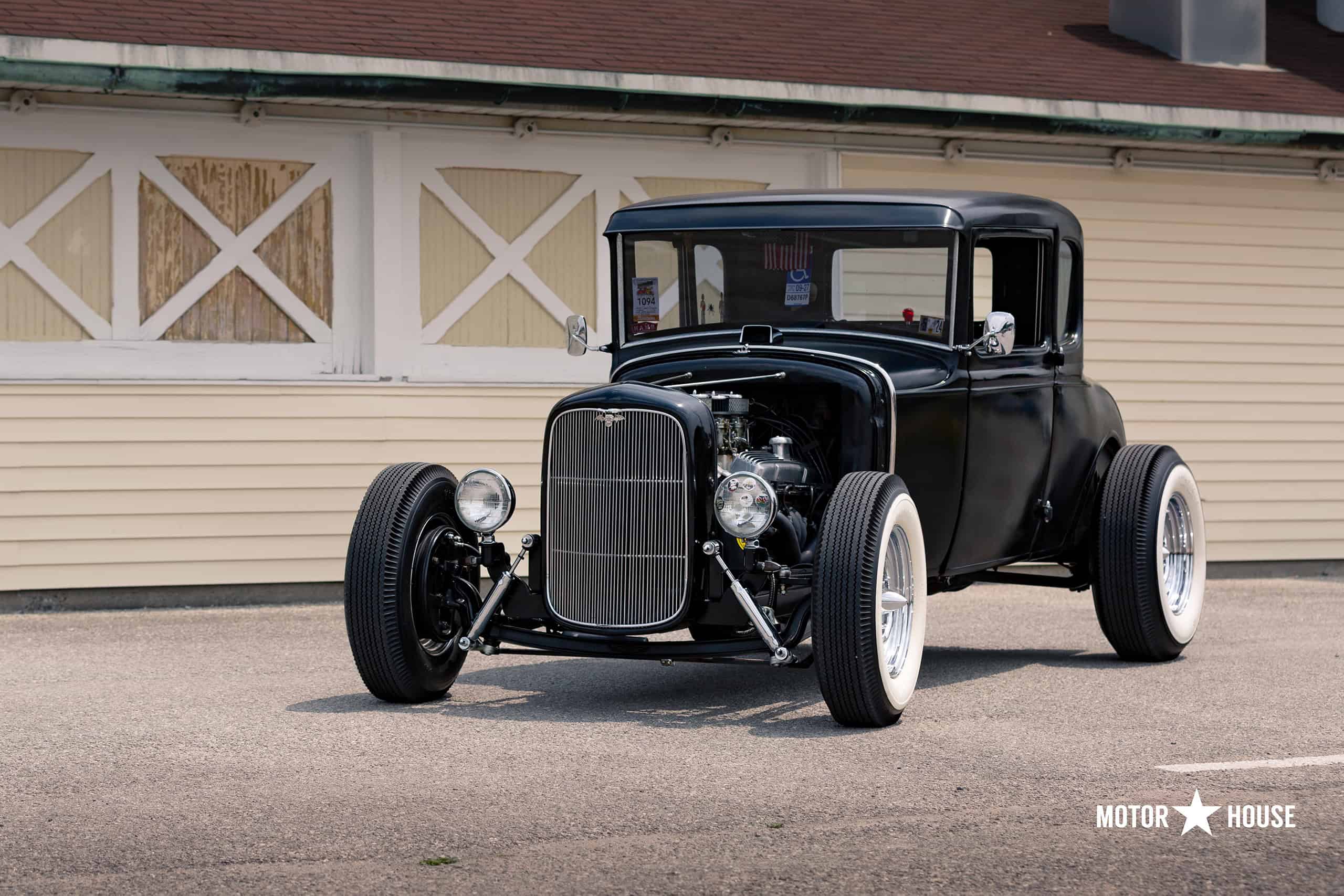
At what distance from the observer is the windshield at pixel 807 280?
779 centimetres

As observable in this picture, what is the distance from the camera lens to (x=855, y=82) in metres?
11.8

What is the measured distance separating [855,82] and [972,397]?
4598mm

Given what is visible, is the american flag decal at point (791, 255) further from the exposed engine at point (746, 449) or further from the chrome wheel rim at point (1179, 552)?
the chrome wheel rim at point (1179, 552)

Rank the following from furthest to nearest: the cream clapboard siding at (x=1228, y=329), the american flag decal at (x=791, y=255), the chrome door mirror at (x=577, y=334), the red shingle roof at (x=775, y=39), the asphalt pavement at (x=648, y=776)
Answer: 1. the cream clapboard siding at (x=1228, y=329)
2. the red shingle roof at (x=775, y=39)
3. the chrome door mirror at (x=577, y=334)
4. the american flag decal at (x=791, y=255)
5. the asphalt pavement at (x=648, y=776)

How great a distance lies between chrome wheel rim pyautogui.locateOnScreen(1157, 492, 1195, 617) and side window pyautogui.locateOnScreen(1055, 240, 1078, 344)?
3.11 feet

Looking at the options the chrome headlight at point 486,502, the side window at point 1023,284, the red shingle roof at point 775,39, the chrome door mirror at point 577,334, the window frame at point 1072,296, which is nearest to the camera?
the chrome headlight at point 486,502

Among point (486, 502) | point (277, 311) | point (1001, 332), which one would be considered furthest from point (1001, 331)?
point (277, 311)

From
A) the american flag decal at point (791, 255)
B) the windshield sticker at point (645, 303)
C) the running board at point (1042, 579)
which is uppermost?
the american flag decal at point (791, 255)

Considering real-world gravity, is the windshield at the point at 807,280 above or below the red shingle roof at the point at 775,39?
below

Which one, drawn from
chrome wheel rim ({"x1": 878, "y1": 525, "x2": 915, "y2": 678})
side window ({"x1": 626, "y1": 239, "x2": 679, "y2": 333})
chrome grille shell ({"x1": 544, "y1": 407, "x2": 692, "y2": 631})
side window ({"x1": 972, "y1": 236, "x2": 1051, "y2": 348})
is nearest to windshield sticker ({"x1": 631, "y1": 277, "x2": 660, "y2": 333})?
side window ({"x1": 626, "y1": 239, "x2": 679, "y2": 333})

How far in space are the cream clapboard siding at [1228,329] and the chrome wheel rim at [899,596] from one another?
241 inches

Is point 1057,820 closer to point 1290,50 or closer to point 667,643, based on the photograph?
point 667,643

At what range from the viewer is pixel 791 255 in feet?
26.0

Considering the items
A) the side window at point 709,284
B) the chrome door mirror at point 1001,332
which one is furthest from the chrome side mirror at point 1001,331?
the side window at point 709,284
